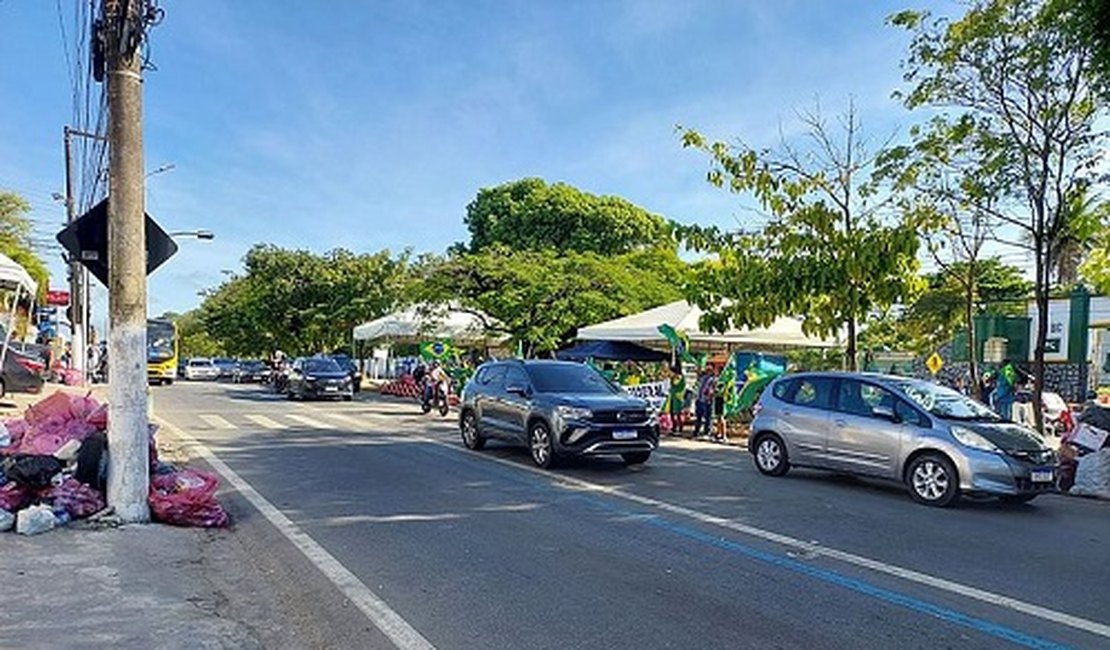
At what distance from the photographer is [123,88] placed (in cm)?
831

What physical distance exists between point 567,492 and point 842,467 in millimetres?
3890

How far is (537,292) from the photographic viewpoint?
29219 mm

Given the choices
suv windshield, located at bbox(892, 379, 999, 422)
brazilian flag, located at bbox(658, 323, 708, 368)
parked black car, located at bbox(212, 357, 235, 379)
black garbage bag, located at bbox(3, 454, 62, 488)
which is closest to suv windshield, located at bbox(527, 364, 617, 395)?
suv windshield, located at bbox(892, 379, 999, 422)

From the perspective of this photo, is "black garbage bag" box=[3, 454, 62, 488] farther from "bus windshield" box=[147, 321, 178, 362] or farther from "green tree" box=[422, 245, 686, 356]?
"bus windshield" box=[147, 321, 178, 362]

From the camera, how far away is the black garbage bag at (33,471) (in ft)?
27.3

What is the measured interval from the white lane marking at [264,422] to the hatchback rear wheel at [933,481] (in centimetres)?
1348

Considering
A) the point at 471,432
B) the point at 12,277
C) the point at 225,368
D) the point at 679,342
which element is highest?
the point at 12,277

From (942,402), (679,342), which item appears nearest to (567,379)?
(942,402)

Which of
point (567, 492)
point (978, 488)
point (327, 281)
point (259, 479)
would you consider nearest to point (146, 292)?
point (259, 479)

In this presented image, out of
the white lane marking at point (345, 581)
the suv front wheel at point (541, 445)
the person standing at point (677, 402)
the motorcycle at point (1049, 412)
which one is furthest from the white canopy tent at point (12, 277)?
the motorcycle at point (1049, 412)

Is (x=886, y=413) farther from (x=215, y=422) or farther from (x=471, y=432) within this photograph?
(x=215, y=422)

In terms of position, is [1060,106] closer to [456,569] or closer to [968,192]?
[968,192]

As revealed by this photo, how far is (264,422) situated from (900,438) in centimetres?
1480

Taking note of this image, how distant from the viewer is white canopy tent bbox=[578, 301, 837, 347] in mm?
21969
